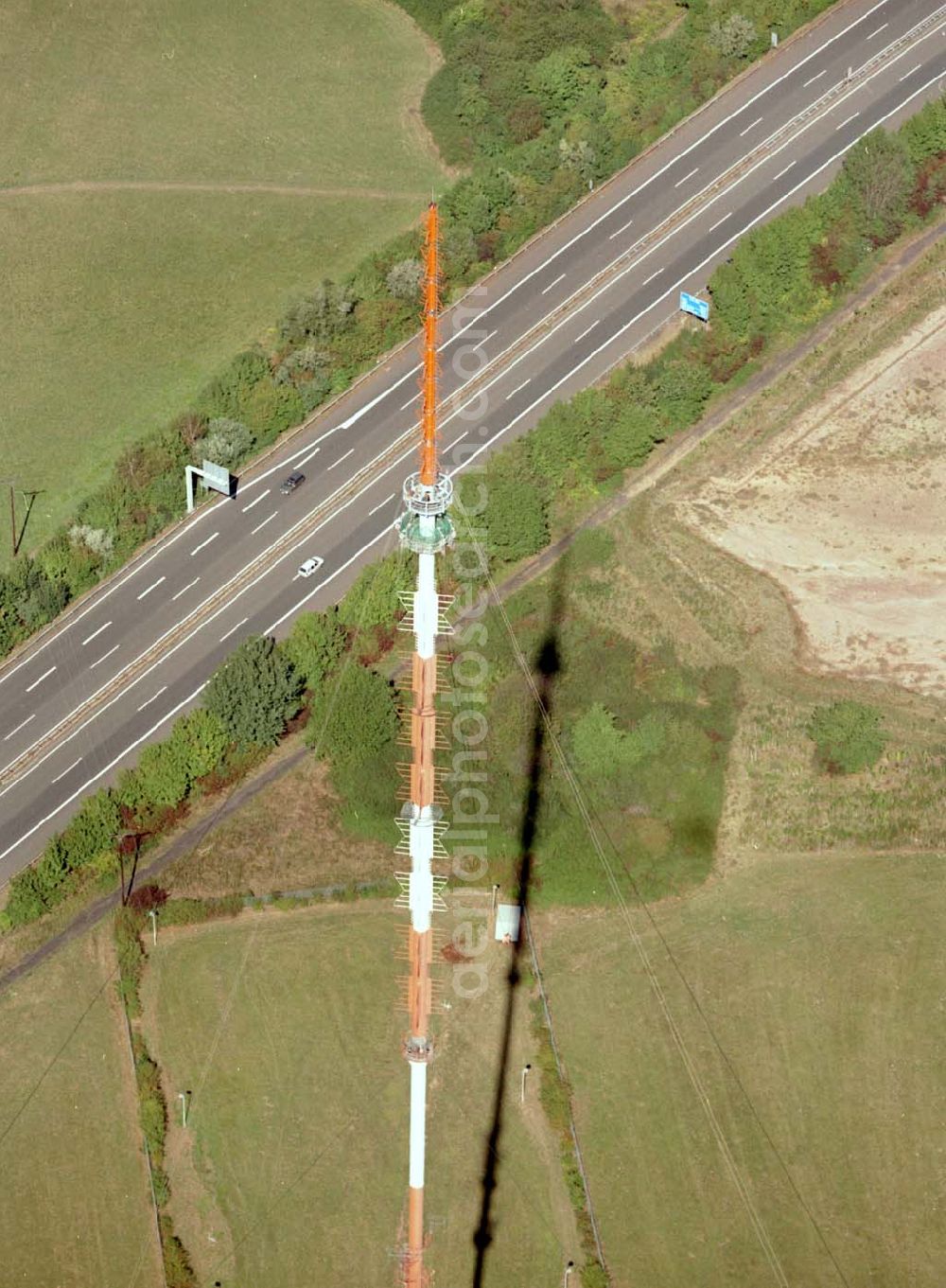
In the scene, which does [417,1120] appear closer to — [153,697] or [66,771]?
[66,771]

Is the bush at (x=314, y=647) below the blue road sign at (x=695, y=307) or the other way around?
below

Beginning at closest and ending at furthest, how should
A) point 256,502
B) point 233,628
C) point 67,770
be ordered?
point 67,770 → point 233,628 → point 256,502

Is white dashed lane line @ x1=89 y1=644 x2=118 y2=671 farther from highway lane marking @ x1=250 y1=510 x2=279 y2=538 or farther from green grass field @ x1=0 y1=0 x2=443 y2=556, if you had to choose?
green grass field @ x1=0 y1=0 x2=443 y2=556

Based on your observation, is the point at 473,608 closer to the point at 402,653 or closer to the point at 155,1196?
the point at 402,653

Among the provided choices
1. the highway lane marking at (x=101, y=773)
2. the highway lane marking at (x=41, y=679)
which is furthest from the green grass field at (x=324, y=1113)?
the highway lane marking at (x=41, y=679)

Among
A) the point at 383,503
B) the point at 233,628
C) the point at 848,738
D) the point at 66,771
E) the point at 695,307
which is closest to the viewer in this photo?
the point at 848,738

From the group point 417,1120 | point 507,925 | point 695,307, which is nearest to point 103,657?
point 507,925

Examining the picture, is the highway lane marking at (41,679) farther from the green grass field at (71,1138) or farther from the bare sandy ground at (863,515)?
the bare sandy ground at (863,515)
